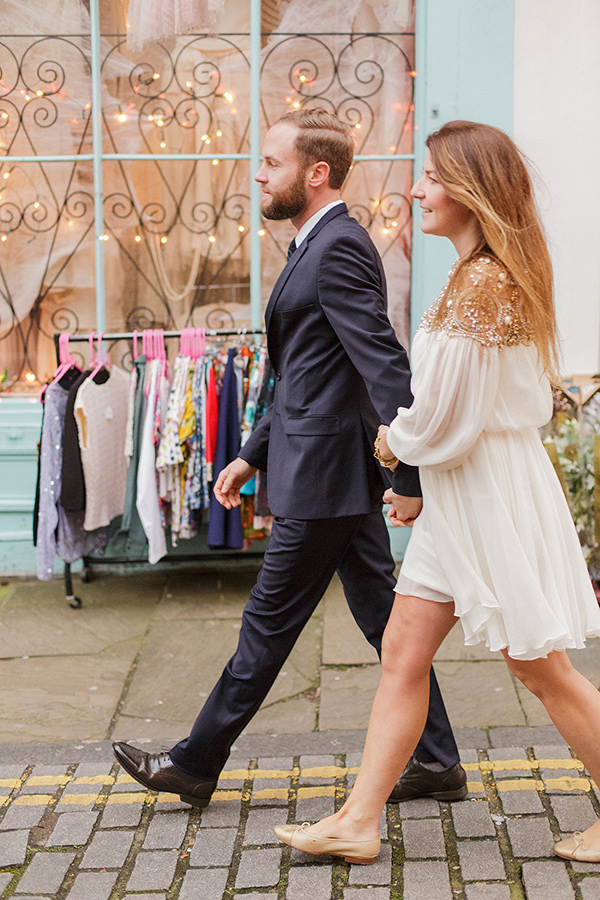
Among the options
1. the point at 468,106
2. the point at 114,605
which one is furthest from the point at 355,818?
Answer: the point at 468,106

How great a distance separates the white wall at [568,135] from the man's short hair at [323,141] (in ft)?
8.03

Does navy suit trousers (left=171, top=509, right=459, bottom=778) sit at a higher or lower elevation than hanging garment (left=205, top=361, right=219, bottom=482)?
lower

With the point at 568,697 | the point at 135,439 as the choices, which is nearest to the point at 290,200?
the point at 568,697

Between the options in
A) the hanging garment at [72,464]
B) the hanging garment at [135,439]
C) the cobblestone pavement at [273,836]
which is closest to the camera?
the cobblestone pavement at [273,836]

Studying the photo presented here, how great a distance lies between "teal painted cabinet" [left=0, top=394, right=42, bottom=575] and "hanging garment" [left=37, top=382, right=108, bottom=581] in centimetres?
63

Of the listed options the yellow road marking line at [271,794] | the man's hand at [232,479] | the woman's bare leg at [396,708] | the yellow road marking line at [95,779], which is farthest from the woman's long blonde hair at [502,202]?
the yellow road marking line at [95,779]

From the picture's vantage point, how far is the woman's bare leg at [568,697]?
2.55m

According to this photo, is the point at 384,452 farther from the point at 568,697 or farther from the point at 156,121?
the point at 156,121

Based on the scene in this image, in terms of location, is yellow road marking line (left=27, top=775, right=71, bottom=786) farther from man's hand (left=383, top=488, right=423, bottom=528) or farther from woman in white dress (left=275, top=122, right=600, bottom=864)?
man's hand (left=383, top=488, right=423, bottom=528)

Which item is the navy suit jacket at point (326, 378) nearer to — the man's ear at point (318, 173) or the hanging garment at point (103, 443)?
the man's ear at point (318, 173)

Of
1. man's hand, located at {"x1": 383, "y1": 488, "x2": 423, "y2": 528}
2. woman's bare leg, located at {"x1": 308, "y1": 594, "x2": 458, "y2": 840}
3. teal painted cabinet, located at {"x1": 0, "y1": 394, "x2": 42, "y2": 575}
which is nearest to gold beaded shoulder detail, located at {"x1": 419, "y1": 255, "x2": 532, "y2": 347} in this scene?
man's hand, located at {"x1": 383, "y1": 488, "x2": 423, "y2": 528}

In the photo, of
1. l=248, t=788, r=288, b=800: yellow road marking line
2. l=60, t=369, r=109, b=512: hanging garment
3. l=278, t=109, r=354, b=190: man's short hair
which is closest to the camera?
l=278, t=109, r=354, b=190: man's short hair

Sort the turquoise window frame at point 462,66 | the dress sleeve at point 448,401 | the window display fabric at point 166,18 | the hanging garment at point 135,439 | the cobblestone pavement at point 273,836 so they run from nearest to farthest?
1. the dress sleeve at point 448,401
2. the cobblestone pavement at point 273,836
3. the hanging garment at point 135,439
4. the turquoise window frame at point 462,66
5. the window display fabric at point 166,18

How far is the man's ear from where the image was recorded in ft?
9.76
